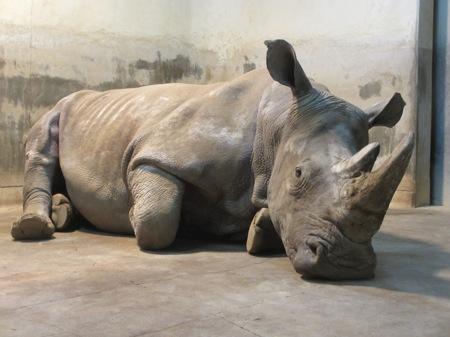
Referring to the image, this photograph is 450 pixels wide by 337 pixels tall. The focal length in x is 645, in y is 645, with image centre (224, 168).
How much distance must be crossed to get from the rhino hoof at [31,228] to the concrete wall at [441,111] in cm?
387

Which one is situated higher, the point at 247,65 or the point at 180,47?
the point at 180,47

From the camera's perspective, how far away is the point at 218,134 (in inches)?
152

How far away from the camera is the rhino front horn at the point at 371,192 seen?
2.55m

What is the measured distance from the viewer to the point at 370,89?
21.0 ft

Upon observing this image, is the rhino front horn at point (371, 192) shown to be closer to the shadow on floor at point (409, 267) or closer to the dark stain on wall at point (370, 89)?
the shadow on floor at point (409, 267)

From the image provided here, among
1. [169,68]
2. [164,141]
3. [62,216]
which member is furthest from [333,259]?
[169,68]

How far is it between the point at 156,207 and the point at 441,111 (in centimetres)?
368

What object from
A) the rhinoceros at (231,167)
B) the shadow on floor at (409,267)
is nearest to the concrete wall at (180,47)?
the rhinoceros at (231,167)

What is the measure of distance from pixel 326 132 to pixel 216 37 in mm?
4812

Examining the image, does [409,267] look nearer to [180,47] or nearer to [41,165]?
[41,165]

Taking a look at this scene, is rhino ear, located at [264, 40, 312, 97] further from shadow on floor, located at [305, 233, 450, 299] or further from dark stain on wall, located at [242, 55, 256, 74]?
dark stain on wall, located at [242, 55, 256, 74]

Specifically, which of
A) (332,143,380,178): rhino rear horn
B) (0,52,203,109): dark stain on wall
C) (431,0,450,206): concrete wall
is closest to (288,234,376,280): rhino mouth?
(332,143,380,178): rhino rear horn

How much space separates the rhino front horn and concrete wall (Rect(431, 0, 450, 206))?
3.79 m

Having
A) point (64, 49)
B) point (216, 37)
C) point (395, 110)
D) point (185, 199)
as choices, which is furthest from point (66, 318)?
point (216, 37)
